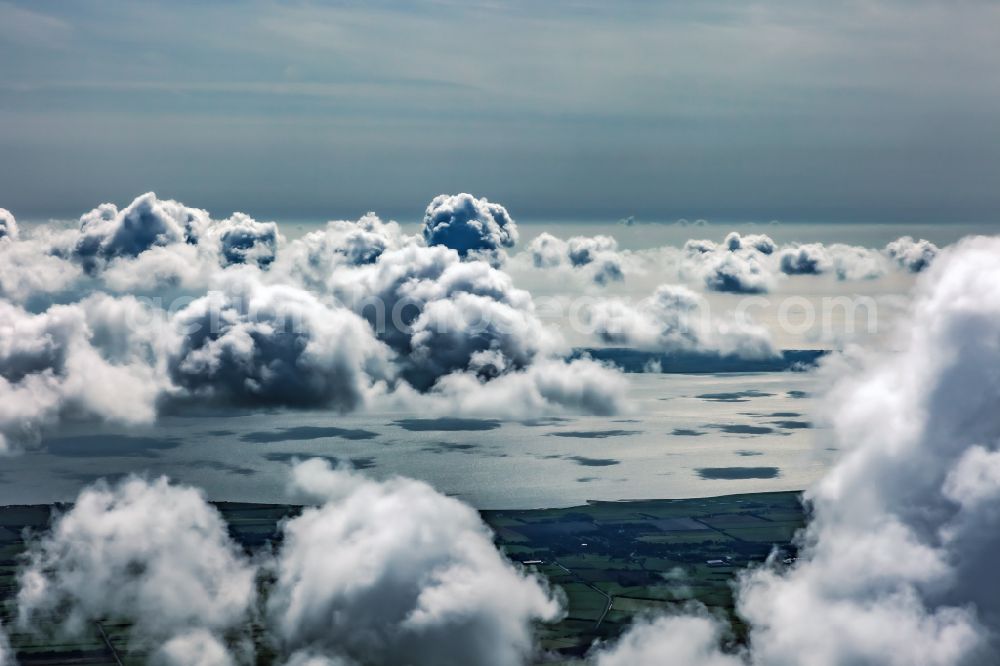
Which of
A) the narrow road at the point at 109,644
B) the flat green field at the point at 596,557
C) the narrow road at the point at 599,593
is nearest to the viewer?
the narrow road at the point at 109,644

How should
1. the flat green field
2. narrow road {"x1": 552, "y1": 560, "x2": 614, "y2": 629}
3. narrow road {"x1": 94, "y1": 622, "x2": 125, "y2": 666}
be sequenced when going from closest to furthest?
narrow road {"x1": 94, "y1": 622, "x2": 125, "y2": 666} < the flat green field < narrow road {"x1": 552, "y1": 560, "x2": 614, "y2": 629}

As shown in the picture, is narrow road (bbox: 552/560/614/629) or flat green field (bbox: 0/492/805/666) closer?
flat green field (bbox: 0/492/805/666)

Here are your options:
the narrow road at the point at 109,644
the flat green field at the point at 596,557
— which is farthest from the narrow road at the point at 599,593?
the narrow road at the point at 109,644

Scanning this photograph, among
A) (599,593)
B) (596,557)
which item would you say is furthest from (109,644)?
(596,557)

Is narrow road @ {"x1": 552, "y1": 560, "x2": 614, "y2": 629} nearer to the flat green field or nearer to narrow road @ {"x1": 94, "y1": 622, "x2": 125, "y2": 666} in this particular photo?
the flat green field

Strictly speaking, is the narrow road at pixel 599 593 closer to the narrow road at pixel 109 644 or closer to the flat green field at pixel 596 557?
the flat green field at pixel 596 557

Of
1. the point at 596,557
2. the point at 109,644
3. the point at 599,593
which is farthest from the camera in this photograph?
the point at 596,557

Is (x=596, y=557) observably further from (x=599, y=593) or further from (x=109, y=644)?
(x=109, y=644)

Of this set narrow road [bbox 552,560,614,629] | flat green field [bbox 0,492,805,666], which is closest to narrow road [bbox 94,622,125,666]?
flat green field [bbox 0,492,805,666]
